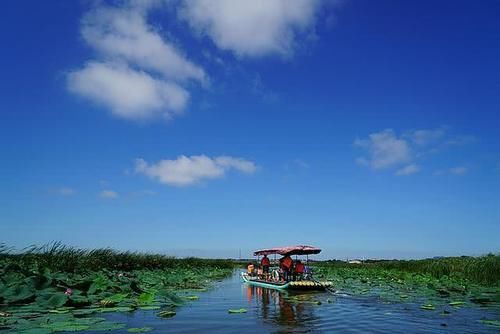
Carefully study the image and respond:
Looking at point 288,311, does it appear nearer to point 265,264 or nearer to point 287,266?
point 287,266

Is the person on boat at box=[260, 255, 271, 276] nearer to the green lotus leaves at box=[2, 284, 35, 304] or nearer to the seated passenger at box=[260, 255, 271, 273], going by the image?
the seated passenger at box=[260, 255, 271, 273]

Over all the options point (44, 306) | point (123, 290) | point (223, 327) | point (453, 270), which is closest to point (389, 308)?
point (223, 327)

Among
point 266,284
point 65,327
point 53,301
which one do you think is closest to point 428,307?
point 53,301

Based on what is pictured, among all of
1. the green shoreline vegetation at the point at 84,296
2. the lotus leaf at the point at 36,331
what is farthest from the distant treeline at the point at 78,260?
the lotus leaf at the point at 36,331

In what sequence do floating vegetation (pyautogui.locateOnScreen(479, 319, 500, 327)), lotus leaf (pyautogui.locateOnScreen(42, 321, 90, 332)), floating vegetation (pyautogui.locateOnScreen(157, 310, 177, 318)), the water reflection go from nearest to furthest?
lotus leaf (pyautogui.locateOnScreen(42, 321, 90, 332)) → floating vegetation (pyautogui.locateOnScreen(479, 319, 500, 327)) → floating vegetation (pyautogui.locateOnScreen(157, 310, 177, 318)) → the water reflection

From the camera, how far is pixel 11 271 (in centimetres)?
1064

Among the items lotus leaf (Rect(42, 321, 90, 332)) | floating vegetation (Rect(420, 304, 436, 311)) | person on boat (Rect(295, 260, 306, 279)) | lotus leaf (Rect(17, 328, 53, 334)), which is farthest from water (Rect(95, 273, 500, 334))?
person on boat (Rect(295, 260, 306, 279))

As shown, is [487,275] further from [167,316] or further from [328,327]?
[167,316]

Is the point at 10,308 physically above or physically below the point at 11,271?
below

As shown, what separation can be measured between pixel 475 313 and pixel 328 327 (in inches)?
148

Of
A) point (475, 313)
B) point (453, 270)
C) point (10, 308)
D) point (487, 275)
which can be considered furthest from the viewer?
point (453, 270)

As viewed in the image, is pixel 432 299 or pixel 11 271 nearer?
pixel 11 271

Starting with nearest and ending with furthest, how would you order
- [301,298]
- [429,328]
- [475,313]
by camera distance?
1. [429,328]
2. [475,313]
3. [301,298]

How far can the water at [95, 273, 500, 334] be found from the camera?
783 cm
